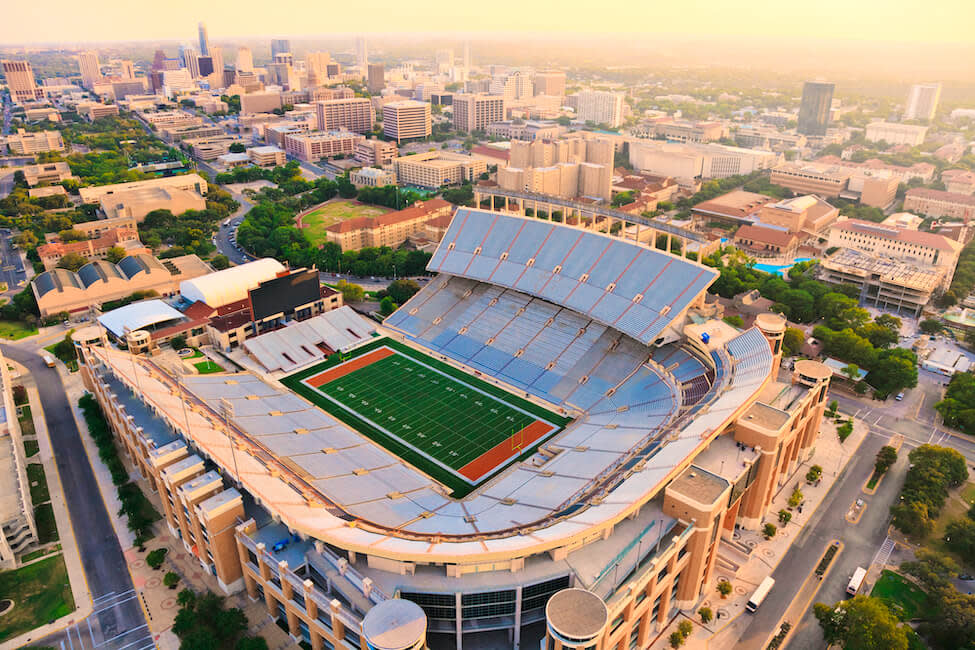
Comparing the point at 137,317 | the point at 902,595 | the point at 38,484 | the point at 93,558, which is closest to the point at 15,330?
the point at 137,317

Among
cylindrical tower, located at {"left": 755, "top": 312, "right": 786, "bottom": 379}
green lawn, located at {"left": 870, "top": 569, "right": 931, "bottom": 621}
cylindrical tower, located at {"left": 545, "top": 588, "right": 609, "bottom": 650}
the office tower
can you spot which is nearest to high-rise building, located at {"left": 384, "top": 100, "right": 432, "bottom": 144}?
the office tower

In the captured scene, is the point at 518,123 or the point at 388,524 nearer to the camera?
the point at 388,524

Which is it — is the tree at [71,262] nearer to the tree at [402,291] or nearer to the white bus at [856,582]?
the tree at [402,291]

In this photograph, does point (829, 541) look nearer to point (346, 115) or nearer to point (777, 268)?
point (777, 268)

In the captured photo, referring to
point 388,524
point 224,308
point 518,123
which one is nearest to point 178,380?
point 224,308

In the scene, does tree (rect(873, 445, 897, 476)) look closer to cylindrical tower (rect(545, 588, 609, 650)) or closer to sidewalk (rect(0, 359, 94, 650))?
cylindrical tower (rect(545, 588, 609, 650))

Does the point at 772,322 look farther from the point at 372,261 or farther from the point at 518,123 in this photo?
the point at 518,123

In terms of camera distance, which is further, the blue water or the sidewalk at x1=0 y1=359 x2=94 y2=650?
the blue water
